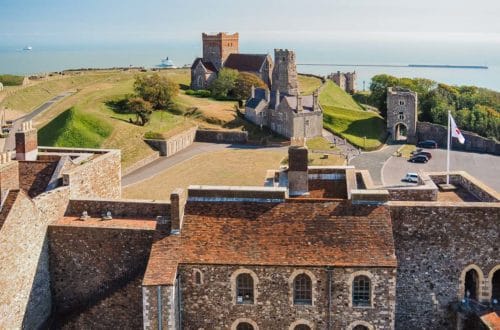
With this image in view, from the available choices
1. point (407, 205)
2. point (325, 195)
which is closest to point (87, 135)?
point (325, 195)

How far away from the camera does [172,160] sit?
6059 cm

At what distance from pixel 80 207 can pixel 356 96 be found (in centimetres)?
9454

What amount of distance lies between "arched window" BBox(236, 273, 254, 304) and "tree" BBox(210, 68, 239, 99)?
67.9m

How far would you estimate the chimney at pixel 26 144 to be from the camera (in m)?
29.5

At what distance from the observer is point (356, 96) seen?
382ft

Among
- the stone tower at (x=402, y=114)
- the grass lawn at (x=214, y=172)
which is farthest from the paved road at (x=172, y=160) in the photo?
the stone tower at (x=402, y=114)

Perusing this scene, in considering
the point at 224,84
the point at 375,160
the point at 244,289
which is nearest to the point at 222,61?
the point at 224,84

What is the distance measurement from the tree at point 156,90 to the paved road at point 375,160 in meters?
23.7

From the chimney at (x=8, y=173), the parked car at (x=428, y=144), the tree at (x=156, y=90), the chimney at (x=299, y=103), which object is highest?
the tree at (x=156, y=90)

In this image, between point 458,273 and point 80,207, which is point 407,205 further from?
point 80,207

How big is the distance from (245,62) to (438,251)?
7872 centimetres

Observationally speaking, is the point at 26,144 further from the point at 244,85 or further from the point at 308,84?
the point at 308,84

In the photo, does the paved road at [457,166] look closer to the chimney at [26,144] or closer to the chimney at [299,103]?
the chimney at [299,103]

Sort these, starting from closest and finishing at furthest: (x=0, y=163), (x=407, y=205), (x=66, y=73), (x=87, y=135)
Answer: (x=407, y=205)
(x=0, y=163)
(x=87, y=135)
(x=66, y=73)
